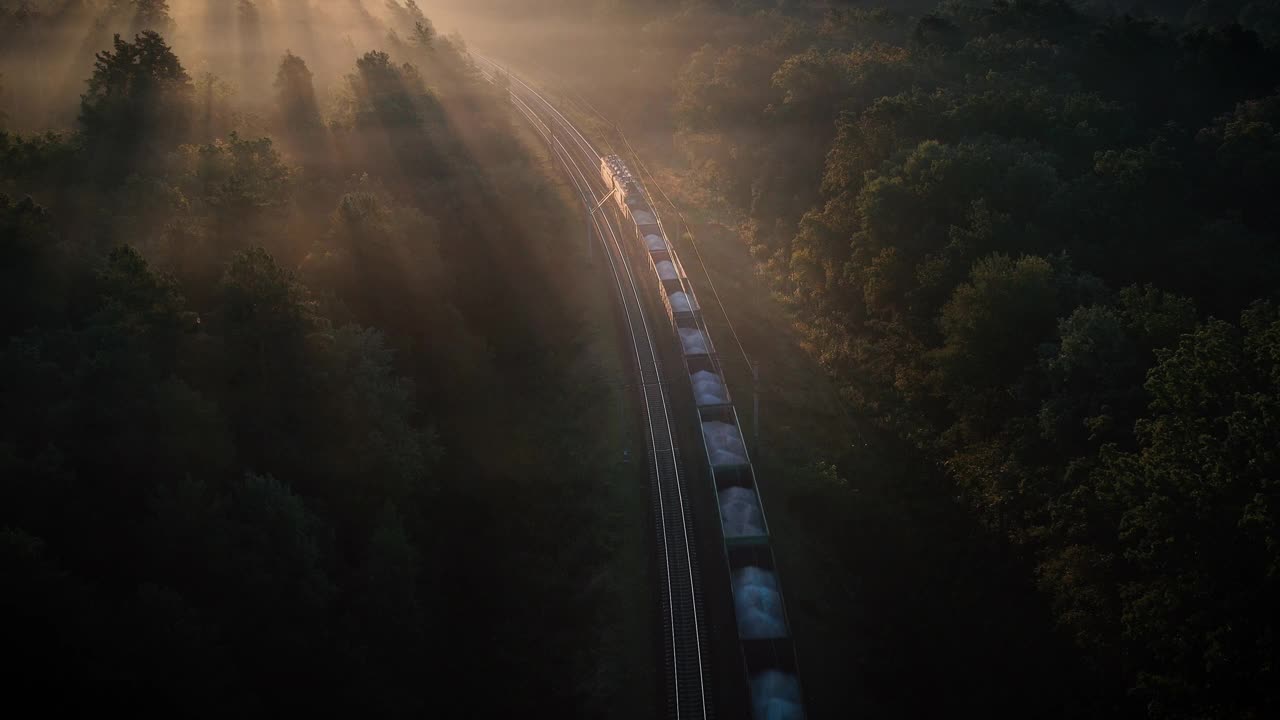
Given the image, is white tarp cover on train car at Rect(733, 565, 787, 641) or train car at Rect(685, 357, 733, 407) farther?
train car at Rect(685, 357, 733, 407)

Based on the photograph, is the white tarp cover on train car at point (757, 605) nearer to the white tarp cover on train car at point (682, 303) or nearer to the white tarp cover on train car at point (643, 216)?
the white tarp cover on train car at point (682, 303)

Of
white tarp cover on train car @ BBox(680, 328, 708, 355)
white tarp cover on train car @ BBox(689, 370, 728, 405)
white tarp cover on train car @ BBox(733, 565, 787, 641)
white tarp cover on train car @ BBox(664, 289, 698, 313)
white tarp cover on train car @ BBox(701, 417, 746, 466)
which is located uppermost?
white tarp cover on train car @ BBox(664, 289, 698, 313)

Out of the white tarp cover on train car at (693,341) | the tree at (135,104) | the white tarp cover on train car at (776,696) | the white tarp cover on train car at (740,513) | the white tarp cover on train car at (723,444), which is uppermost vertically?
the tree at (135,104)

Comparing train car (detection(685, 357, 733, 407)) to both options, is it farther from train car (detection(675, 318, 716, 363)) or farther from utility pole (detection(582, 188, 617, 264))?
utility pole (detection(582, 188, 617, 264))

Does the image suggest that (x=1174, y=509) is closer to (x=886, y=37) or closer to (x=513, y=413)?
(x=513, y=413)

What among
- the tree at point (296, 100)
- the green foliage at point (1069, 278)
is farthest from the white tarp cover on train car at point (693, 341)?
the tree at point (296, 100)

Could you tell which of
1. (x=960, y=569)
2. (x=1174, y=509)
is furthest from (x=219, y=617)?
(x=1174, y=509)

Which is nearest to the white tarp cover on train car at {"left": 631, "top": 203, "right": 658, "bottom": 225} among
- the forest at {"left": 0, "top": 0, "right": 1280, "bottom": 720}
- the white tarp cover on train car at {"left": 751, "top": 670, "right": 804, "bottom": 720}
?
the forest at {"left": 0, "top": 0, "right": 1280, "bottom": 720}
